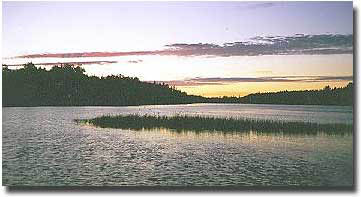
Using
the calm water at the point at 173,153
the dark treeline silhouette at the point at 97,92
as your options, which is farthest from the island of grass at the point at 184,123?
the dark treeline silhouette at the point at 97,92

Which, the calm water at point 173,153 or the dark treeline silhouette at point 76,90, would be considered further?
the dark treeline silhouette at point 76,90

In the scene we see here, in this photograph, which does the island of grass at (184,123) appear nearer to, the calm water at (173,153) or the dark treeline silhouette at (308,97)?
the calm water at (173,153)

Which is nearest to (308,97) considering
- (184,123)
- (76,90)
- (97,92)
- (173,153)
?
(184,123)

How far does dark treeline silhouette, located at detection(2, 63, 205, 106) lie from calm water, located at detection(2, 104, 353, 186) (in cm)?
10

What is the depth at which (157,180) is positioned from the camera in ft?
18.7

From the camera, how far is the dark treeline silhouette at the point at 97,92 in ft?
19.3

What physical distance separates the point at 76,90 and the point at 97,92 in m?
0.23

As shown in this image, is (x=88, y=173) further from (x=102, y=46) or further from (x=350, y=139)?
(x=350, y=139)

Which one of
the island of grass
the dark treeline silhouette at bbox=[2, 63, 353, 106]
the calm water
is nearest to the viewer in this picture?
the calm water

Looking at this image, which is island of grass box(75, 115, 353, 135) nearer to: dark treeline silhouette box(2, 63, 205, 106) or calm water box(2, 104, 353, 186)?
calm water box(2, 104, 353, 186)

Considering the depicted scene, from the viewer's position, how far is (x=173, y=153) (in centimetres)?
588

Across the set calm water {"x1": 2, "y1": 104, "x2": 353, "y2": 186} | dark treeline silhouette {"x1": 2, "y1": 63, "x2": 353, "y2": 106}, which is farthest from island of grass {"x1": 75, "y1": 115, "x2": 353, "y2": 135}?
dark treeline silhouette {"x1": 2, "y1": 63, "x2": 353, "y2": 106}

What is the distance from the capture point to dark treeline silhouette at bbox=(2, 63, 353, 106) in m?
5.89

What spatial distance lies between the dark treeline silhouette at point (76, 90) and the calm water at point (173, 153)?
0.10m
